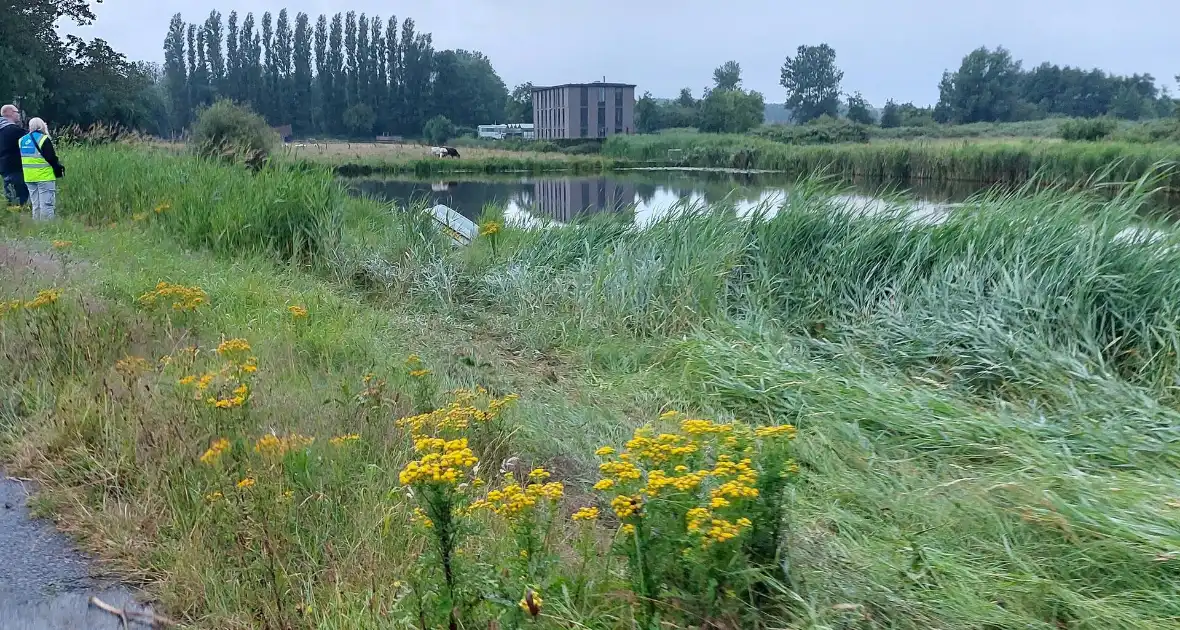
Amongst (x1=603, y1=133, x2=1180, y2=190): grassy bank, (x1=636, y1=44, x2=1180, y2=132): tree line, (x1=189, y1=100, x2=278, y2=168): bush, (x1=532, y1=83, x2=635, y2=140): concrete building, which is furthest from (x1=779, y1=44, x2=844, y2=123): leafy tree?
(x1=189, y1=100, x2=278, y2=168): bush

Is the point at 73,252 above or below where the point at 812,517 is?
above

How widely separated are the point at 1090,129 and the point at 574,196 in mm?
22506

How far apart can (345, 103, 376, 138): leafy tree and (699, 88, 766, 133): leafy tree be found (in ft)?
91.3

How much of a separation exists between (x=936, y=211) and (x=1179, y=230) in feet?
5.74

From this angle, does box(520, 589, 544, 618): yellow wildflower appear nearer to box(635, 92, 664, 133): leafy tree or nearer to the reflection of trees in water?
the reflection of trees in water

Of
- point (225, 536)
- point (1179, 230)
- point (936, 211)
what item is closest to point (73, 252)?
point (225, 536)

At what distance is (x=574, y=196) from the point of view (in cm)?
2594

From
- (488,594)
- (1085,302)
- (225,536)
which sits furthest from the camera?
(1085,302)

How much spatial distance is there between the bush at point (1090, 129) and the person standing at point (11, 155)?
116 ft

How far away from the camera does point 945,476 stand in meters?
3.51

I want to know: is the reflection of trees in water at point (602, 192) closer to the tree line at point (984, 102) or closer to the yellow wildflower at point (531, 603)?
the yellow wildflower at point (531, 603)

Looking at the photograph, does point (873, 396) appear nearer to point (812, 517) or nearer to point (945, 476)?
point (945, 476)

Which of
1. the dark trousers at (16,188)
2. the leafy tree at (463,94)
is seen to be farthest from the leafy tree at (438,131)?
the dark trousers at (16,188)

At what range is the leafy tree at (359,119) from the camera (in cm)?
7269
